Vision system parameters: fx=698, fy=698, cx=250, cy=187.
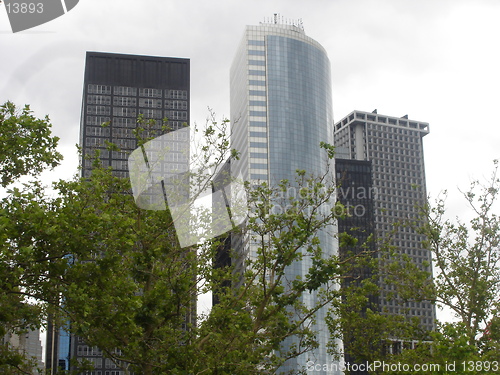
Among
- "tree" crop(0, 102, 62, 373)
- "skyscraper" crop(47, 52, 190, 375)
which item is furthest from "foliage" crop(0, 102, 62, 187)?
"skyscraper" crop(47, 52, 190, 375)

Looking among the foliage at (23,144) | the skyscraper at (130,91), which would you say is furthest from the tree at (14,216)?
the skyscraper at (130,91)

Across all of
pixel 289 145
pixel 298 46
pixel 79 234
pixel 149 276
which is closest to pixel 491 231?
pixel 149 276

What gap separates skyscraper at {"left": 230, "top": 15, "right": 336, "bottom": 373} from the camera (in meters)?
151

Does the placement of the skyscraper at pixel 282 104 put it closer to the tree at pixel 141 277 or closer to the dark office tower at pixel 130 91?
the dark office tower at pixel 130 91

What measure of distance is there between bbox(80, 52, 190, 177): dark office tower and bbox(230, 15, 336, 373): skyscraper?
14.2 m

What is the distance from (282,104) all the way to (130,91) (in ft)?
110

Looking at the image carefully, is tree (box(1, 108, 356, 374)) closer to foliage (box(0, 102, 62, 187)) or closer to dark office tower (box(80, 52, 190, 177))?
foliage (box(0, 102, 62, 187))

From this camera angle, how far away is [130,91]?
153 metres

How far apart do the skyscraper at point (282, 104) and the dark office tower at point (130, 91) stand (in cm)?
1424

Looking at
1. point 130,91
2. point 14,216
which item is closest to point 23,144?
point 14,216

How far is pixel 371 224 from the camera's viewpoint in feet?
598

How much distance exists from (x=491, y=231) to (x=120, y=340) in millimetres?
16284

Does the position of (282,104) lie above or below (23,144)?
above

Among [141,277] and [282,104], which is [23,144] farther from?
[282,104]
